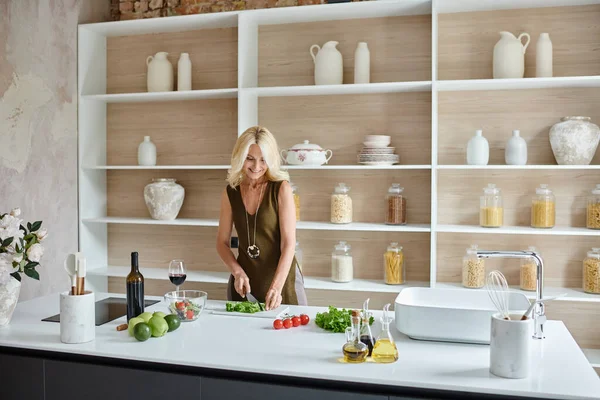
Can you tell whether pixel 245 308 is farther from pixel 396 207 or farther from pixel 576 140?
pixel 576 140

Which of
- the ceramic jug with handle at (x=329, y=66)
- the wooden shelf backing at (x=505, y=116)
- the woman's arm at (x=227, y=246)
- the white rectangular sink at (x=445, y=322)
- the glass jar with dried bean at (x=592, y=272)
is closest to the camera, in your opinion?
the white rectangular sink at (x=445, y=322)

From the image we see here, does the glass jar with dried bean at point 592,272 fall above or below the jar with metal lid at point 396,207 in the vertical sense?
below

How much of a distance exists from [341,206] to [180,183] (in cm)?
117

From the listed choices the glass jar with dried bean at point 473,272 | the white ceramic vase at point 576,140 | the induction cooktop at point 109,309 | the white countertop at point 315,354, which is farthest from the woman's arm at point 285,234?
the white ceramic vase at point 576,140

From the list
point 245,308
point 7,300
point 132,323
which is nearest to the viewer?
A: point 132,323

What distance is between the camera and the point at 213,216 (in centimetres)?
377

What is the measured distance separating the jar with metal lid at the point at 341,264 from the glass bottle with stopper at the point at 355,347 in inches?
67.6

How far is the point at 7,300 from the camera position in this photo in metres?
→ 2.00

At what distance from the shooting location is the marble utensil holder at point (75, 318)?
1.78 metres

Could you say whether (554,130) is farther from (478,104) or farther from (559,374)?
(559,374)

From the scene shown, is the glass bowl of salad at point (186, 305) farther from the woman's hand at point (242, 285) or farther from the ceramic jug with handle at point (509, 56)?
the ceramic jug with handle at point (509, 56)

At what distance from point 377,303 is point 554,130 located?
1.45 m

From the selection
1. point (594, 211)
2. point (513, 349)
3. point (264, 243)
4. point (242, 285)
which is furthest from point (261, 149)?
point (594, 211)

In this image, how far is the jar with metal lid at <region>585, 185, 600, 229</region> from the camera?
306cm
